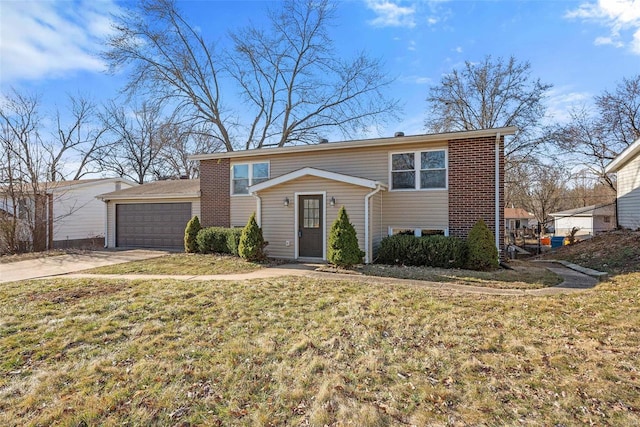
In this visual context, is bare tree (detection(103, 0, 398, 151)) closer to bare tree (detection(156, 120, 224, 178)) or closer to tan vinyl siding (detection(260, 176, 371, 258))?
bare tree (detection(156, 120, 224, 178))

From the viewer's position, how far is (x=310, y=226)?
35.5 feet

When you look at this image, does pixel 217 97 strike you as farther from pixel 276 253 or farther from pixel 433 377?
pixel 433 377

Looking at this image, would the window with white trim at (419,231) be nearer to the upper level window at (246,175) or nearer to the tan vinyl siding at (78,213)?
the upper level window at (246,175)

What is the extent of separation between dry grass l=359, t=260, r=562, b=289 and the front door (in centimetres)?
218

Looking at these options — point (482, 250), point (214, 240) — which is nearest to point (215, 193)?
point (214, 240)

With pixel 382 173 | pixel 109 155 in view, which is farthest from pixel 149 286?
pixel 109 155

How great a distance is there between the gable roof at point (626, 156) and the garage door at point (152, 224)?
62.0ft

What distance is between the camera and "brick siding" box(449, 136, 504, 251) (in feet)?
32.5

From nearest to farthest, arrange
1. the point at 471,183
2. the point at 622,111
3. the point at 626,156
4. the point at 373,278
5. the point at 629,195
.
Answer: the point at 373,278 → the point at 471,183 → the point at 626,156 → the point at 629,195 → the point at 622,111

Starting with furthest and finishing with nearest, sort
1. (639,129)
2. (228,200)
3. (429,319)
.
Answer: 1. (639,129)
2. (228,200)
3. (429,319)

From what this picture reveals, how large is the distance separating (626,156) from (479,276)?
1202 centimetres

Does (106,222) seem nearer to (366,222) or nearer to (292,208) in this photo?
(292,208)

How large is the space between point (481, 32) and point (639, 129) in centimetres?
1873

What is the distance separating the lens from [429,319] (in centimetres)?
474
